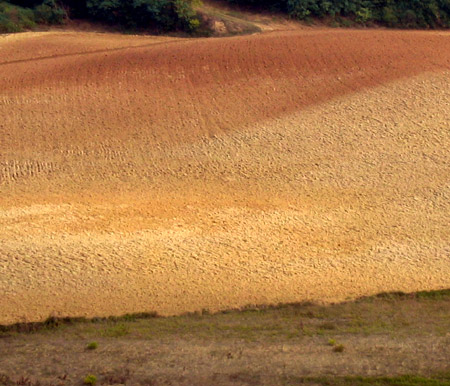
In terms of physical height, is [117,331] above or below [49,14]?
below

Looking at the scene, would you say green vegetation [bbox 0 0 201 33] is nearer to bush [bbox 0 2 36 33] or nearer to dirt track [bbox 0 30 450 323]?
bush [bbox 0 2 36 33]

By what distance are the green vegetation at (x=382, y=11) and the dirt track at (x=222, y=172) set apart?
380 inches

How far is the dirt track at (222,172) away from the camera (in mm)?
12680

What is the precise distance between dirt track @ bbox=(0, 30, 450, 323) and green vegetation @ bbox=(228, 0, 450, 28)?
31.6 feet

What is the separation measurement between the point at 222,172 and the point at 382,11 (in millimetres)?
18791

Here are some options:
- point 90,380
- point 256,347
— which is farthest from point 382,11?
point 90,380

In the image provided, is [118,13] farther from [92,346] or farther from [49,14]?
[92,346]

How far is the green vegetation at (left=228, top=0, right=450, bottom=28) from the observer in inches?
1208

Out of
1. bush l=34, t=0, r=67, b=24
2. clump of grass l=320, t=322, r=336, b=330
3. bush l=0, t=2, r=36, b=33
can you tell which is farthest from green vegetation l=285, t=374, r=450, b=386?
bush l=34, t=0, r=67, b=24

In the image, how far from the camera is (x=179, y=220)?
1430cm

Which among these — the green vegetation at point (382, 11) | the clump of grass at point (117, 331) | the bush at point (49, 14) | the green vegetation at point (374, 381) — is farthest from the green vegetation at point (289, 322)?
the bush at point (49, 14)

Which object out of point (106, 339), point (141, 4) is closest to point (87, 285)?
point (106, 339)

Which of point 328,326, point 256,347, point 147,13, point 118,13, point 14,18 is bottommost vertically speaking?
point 328,326

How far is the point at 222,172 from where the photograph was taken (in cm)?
1605
